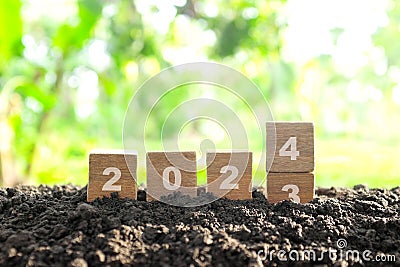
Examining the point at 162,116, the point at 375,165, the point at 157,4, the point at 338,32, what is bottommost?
the point at 375,165

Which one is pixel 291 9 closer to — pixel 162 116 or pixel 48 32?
pixel 162 116

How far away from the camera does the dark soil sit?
86 centimetres

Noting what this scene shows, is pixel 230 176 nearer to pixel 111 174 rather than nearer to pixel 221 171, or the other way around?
pixel 221 171

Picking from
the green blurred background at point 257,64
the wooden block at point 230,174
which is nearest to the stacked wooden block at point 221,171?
the wooden block at point 230,174

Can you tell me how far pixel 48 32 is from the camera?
10.4 ft

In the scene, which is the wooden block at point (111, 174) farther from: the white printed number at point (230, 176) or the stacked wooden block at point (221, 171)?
the white printed number at point (230, 176)

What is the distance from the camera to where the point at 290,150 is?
3.77 feet

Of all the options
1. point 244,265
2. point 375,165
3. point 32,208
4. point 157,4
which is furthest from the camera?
point 157,4

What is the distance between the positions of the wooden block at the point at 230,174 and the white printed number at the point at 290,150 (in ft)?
0.24

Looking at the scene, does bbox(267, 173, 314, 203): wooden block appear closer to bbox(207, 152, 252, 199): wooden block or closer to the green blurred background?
bbox(207, 152, 252, 199): wooden block

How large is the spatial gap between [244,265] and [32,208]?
1.56ft

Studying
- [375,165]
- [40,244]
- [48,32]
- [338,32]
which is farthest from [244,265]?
[48,32]

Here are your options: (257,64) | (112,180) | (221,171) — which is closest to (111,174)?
(112,180)

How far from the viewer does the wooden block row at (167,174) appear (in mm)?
1123
